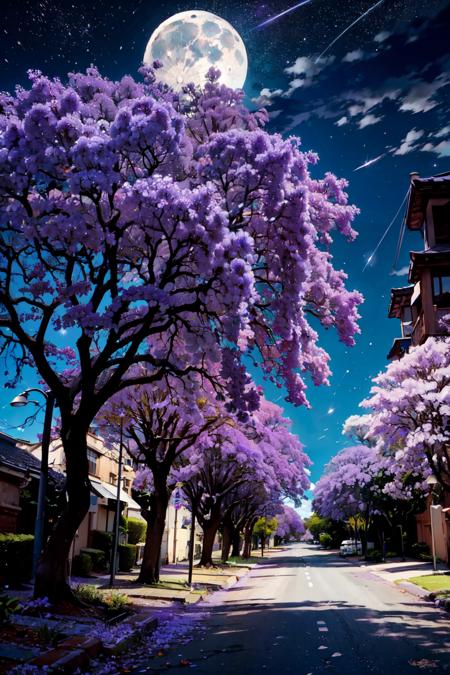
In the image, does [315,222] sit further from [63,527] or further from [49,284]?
[63,527]

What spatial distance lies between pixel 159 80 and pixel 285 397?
7373 mm

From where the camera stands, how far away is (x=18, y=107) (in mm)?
11867

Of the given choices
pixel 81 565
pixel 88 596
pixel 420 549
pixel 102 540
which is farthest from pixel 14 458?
pixel 420 549

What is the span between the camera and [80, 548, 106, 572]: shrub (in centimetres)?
3020

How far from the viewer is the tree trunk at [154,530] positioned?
2316 centimetres

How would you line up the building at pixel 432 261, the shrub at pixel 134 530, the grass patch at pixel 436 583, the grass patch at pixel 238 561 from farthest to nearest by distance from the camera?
1. the grass patch at pixel 238 561
2. the shrub at pixel 134 530
3. the building at pixel 432 261
4. the grass patch at pixel 436 583

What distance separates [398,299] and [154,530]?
1310 inches

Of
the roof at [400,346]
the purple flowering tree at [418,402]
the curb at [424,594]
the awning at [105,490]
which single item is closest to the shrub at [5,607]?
the curb at [424,594]

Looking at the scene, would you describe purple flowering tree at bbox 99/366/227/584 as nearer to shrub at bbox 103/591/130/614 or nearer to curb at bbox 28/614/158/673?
shrub at bbox 103/591/130/614

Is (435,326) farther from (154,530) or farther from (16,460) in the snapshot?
(16,460)

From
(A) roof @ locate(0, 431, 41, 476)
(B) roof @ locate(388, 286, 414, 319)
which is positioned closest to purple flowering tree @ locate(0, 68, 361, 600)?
(A) roof @ locate(0, 431, 41, 476)

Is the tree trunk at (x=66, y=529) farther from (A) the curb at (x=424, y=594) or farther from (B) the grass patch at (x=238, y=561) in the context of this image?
(B) the grass patch at (x=238, y=561)

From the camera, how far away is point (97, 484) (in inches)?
1478

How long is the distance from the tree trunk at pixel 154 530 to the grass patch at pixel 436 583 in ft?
30.8
